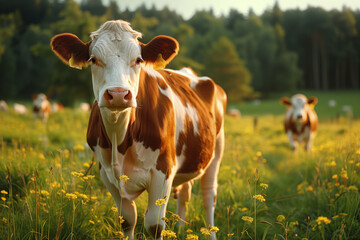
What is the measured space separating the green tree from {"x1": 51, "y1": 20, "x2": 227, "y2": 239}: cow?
27.6 m

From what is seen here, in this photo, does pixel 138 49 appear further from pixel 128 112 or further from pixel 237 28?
pixel 237 28

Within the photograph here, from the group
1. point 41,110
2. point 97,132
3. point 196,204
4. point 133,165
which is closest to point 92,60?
point 97,132

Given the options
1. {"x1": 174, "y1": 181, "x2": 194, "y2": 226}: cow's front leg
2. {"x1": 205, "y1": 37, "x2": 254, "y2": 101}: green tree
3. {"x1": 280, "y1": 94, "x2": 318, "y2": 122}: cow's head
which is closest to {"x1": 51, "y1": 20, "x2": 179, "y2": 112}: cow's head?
{"x1": 174, "y1": 181, "x2": 194, "y2": 226}: cow's front leg

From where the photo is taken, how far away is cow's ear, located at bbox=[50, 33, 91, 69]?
2.84 m

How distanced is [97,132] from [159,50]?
89 cm

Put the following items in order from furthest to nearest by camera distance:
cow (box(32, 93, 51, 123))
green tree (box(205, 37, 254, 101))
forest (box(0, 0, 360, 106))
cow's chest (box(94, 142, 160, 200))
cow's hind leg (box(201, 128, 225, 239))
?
1. forest (box(0, 0, 360, 106))
2. green tree (box(205, 37, 254, 101))
3. cow (box(32, 93, 51, 123))
4. cow's hind leg (box(201, 128, 225, 239))
5. cow's chest (box(94, 142, 160, 200))

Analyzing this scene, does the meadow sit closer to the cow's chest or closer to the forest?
the cow's chest

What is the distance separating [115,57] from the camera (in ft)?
8.39

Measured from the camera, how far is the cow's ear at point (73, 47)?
284 centimetres

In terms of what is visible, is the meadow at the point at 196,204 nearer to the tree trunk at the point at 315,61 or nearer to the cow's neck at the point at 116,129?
the cow's neck at the point at 116,129

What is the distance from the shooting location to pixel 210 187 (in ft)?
13.9

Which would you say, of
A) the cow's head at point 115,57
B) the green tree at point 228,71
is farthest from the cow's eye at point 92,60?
the green tree at point 228,71

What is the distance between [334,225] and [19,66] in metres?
57.5

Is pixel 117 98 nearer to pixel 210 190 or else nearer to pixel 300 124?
pixel 210 190
